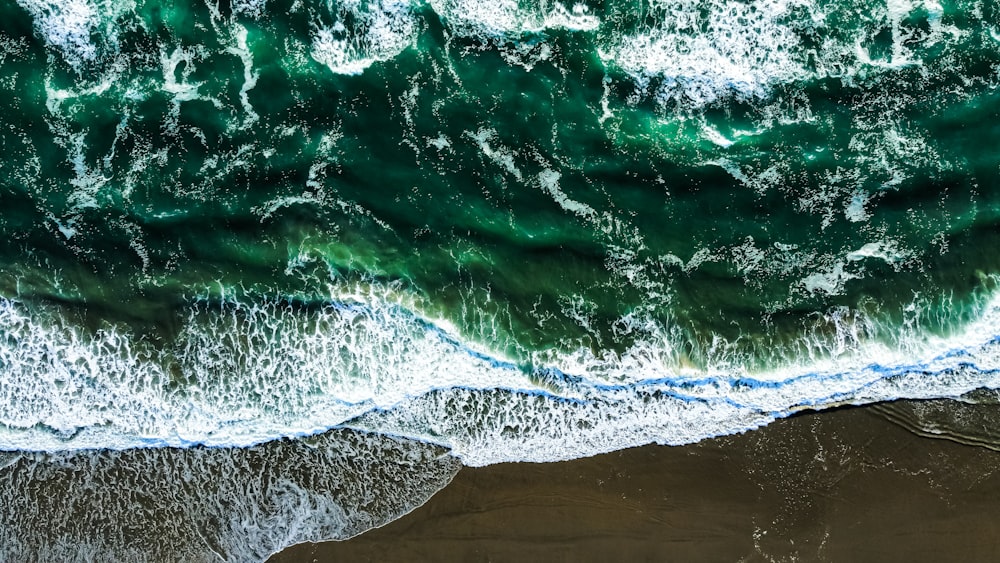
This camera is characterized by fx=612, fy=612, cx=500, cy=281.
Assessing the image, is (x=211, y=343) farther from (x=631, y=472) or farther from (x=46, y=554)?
(x=631, y=472)

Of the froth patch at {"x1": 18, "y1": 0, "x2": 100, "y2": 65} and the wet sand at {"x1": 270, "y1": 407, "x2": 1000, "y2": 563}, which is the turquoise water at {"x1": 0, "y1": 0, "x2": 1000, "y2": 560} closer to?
the froth patch at {"x1": 18, "y1": 0, "x2": 100, "y2": 65}

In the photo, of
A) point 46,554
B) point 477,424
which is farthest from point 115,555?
point 477,424

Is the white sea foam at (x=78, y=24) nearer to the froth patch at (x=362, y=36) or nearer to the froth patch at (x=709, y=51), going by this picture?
the froth patch at (x=362, y=36)

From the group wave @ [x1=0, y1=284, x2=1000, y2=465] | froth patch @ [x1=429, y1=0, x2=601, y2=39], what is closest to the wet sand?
wave @ [x1=0, y1=284, x2=1000, y2=465]

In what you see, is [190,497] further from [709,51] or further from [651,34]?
[709,51]

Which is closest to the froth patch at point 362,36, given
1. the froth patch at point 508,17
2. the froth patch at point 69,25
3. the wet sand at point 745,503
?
the froth patch at point 508,17

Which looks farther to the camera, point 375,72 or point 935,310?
point 375,72
